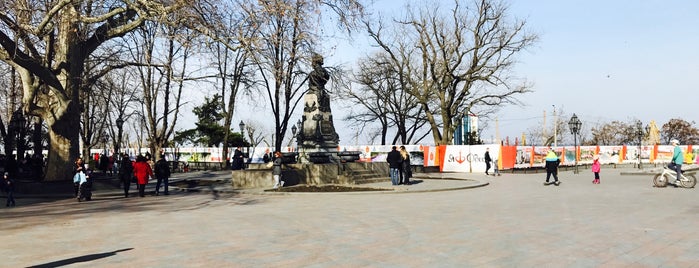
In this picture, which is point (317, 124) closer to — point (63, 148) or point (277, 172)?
point (277, 172)

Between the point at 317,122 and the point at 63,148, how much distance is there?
9819 mm

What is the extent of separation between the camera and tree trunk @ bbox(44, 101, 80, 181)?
1961cm

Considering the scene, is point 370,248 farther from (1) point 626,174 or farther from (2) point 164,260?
(1) point 626,174

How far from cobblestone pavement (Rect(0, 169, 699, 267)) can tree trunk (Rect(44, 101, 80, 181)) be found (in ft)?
16.0

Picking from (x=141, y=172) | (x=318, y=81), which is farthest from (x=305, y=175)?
(x=141, y=172)

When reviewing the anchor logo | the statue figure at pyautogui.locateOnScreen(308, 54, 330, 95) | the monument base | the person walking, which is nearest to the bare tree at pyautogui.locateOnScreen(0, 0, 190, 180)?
the monument base

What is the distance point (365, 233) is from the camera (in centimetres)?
921

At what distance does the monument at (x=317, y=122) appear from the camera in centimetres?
2364

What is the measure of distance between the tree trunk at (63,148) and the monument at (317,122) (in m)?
8.96

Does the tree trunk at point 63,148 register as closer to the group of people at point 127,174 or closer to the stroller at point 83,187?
the group of people at point 127,174

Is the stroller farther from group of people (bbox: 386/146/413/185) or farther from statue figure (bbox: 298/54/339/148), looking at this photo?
group of people (bbox: 386/146/413/185)

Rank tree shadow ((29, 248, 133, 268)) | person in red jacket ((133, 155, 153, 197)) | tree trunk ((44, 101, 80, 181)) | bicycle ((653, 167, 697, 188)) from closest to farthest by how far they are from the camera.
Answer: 1. tree shadow ((29, 248, 133, 268))
2. bicycle ((653, 167, 697, 188))
3. person in red jacket ((133, 155, 153, 197))
4. tree trunk ((44, 101, 80, 181))

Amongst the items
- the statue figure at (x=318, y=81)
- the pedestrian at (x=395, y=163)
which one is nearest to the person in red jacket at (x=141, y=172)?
the statue figure at (x=318, y=81)

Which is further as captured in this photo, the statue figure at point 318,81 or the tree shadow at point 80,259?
the statue figure at point 318,81
